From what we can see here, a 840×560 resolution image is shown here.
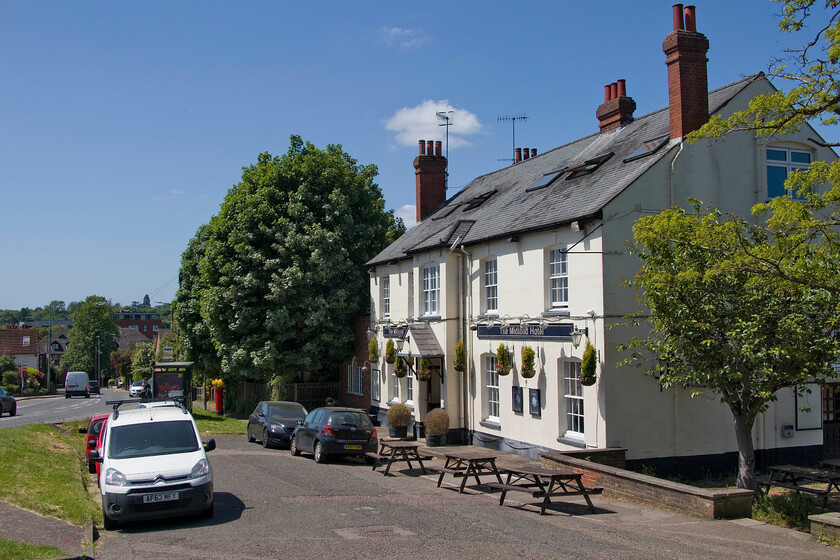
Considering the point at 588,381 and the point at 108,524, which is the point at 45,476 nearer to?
the point at 108,524

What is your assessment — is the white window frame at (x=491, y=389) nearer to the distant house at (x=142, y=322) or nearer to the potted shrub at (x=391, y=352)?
the potted shrub at (x=391, y=352)

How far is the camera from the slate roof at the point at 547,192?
17.7 m

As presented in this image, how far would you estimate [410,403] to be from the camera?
1025 inches

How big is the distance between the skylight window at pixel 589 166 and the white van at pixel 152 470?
A: 12.5m

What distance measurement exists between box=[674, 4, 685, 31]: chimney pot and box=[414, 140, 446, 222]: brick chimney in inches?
582

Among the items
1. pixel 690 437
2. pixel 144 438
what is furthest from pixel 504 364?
pixel 144 438

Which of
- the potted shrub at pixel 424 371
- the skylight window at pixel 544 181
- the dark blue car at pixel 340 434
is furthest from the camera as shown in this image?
the potted shrub at pixel 424 371

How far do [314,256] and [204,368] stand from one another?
43.6 feet

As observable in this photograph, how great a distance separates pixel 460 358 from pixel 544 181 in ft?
19.5

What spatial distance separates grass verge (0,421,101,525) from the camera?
11688 millimetres

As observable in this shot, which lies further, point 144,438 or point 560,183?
point 560,183

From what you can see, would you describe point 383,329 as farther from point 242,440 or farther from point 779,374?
point 779,374

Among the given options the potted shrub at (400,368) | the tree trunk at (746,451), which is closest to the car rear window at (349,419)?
the potted shrub at (400,368)

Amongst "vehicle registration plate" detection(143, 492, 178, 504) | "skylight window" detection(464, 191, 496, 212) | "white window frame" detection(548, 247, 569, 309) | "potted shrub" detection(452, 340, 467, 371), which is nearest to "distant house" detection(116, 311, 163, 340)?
"skylight window" detection(464, 191, 496, 212)
